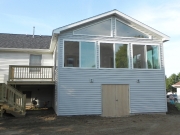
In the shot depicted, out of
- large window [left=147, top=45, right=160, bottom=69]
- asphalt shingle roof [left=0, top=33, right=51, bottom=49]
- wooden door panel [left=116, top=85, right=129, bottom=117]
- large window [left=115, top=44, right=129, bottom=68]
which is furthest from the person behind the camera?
asphalt shingle roof [left=0, top=33, right=51, bottom=49]

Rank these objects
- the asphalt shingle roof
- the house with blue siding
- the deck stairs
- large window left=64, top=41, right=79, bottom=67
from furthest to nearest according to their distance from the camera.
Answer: the asphalt shingle roof, large window left=64, top=41, right=79, bottom=67, the house with blue siding, the deck stairs

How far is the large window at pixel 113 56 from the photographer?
442 inches

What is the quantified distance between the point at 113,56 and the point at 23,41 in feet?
26.9

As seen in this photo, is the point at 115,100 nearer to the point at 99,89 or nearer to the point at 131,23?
the point at 99,89

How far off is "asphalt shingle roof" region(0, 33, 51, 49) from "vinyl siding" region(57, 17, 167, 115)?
4939 millimetres

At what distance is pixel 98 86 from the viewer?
1096 cm

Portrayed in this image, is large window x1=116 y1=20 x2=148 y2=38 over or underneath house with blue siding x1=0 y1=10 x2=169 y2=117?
over

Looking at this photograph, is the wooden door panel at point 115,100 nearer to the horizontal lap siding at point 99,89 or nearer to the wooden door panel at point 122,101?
the wooden door panel at point 122,101

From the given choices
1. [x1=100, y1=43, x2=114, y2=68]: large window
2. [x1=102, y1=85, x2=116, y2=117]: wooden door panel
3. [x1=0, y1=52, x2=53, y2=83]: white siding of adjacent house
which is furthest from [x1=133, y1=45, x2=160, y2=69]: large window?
[x1=0, y1=52, x2=53, y2=83]: white siding of adjacent house

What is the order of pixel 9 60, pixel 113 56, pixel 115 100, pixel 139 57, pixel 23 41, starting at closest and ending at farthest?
pixel 115 100 → pixel 113 56 → pixel 139 57 → pixel 9 60 → pixel 23 41

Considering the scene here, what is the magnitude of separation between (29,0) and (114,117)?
8076 mm

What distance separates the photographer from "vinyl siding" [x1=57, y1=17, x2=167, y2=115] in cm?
1054

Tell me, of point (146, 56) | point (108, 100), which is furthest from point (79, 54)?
point (146, 56)

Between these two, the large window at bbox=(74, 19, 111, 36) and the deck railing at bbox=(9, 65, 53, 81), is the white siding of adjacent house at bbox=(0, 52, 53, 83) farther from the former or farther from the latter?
the large window at bbox=(74, 19, 111, 36)
